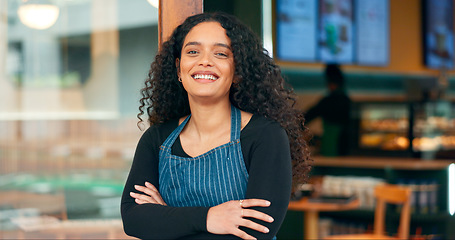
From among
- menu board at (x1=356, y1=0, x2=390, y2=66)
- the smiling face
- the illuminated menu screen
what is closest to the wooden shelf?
the illuminated menu screen

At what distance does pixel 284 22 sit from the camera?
5105 millimetres

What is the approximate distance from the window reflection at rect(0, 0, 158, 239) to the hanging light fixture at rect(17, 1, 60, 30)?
0.03 meters

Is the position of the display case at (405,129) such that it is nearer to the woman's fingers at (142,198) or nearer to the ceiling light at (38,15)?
the ceiling light at (38,15)

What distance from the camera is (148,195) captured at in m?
1.80

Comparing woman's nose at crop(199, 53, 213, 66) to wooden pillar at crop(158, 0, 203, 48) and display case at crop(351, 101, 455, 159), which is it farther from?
display case at crop(351, 101, 455, 159)

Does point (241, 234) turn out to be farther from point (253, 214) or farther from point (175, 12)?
point (175, 12)

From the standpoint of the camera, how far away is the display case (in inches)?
197

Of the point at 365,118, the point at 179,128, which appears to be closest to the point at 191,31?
the point at 179,128

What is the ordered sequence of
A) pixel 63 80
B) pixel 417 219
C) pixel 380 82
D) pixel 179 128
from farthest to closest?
pixel 380 82 < pixel 417 219 < pixel 63 80 < pixel 179 128

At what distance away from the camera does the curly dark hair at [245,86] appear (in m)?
1.77

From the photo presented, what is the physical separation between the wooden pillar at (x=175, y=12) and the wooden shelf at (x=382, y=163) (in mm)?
3228

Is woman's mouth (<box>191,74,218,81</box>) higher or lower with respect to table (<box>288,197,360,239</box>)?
higher

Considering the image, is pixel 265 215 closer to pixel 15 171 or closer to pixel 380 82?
pixel 15 171

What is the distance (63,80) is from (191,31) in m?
2.50
